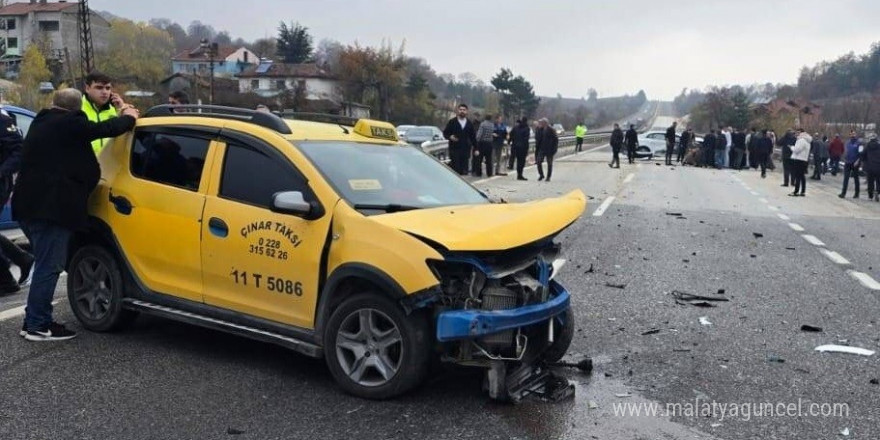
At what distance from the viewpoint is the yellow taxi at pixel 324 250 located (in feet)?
15.1

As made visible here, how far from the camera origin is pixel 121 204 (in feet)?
19.5

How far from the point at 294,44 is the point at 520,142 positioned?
340 feet

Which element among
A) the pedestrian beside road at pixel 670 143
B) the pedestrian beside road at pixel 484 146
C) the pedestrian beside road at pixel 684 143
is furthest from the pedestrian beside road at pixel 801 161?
the pedestrian beside road at pixel 684 143

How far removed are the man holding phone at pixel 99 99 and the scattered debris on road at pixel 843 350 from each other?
18.8 ft

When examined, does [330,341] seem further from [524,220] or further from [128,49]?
[128,49]

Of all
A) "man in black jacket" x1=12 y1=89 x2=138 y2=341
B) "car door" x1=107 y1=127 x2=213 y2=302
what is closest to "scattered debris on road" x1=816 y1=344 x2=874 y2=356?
"car door" x1=107 y1=127 x2=213 y2=302

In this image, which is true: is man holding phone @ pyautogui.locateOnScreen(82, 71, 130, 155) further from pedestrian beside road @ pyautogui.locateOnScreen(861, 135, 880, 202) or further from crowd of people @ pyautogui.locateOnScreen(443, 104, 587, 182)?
pedestrian beside road @ pyautogui.locateOnScreen(861, 135, 880, 202)

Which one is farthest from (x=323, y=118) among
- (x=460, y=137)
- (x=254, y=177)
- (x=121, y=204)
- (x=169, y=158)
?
(x=460, y=137)

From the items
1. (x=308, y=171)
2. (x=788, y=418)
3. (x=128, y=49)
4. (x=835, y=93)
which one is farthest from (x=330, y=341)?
(x=835, y=93)

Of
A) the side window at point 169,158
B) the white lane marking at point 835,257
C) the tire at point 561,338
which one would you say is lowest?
the white lane marking at point 835,257

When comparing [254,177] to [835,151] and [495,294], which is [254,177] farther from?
[835,151]

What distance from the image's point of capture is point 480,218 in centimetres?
506

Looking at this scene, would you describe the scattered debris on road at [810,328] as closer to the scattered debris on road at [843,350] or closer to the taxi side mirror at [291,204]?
the scattered debris on road at [843,350]

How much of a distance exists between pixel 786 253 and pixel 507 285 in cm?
751
